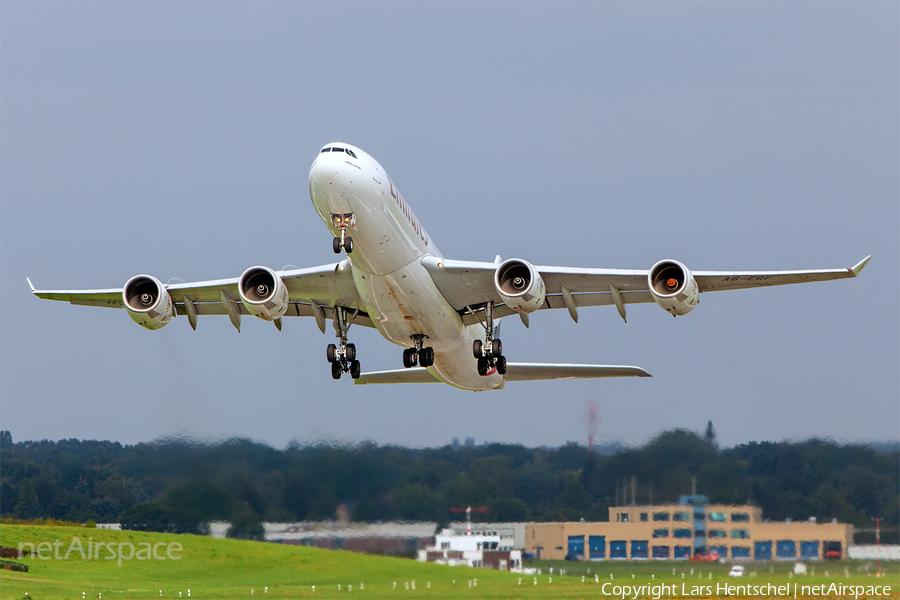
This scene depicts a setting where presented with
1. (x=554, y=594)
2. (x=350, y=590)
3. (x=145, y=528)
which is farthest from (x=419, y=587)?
(x=145, y=528)

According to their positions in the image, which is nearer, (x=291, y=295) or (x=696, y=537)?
(x=696, y=537)

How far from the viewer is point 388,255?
79.1 ft

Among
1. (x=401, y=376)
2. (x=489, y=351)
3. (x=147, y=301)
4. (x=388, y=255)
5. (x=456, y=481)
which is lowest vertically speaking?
(x=456, y=481)

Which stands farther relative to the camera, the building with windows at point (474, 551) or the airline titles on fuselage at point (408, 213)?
the building with windows at point (474, 551)

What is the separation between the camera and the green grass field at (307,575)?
84.9 feet

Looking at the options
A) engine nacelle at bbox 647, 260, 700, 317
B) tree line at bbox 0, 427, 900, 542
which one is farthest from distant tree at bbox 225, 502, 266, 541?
engine nacelle at bbox 647, 260, 700, 317

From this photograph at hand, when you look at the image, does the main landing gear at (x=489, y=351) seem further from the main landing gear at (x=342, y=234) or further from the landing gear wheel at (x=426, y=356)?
the main landing gear at (x=342, y=234)

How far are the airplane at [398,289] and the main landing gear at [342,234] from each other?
0.08ft

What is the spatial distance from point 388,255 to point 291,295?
4.72 m

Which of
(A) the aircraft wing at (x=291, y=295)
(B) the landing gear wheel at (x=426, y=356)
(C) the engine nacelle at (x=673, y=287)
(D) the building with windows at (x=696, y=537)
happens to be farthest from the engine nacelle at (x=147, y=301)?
(C) the engine nacelle at (x=673, y=287)

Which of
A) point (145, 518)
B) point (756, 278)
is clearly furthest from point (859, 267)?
point (145, 518)

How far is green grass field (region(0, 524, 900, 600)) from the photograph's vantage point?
25.9 meters

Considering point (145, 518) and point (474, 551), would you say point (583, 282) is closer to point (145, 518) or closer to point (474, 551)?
point (474, 551)

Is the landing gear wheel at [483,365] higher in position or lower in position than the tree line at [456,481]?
higher
